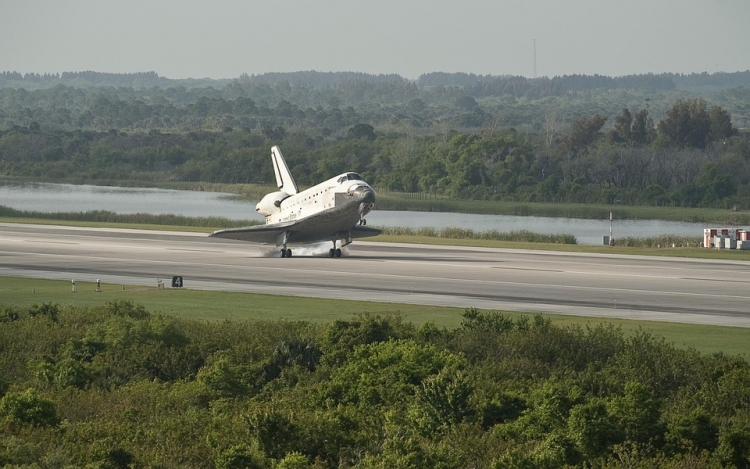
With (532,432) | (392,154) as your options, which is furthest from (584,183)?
(532,432)

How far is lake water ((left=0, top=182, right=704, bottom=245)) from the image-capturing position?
10031 cm

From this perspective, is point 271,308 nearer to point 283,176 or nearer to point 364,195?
point 364,195

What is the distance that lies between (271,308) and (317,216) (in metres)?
20.8

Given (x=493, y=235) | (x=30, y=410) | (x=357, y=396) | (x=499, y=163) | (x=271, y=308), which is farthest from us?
(x=499, y=163)

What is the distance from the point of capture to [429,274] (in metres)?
53.8

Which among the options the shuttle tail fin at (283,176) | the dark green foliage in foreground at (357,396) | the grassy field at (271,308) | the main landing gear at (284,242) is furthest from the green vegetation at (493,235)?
the dark green foliage in foreground at (357,396)

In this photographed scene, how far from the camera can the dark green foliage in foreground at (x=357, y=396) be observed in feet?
69.5

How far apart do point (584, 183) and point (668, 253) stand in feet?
228

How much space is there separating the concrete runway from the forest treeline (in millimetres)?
62285

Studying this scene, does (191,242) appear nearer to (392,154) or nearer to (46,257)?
(46,257)

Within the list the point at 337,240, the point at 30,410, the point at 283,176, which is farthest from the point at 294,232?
the point at 30,410

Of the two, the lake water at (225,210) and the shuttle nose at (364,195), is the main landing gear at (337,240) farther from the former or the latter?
the lake water at (225,210)

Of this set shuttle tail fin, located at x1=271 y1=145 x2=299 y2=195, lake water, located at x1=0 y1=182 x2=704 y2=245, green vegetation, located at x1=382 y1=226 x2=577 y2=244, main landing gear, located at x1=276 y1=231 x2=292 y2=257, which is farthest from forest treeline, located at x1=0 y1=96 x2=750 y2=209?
main landing gear, located at x1=276 y1=231 x2=292 y2=257

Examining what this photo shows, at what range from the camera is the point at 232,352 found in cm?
3058
